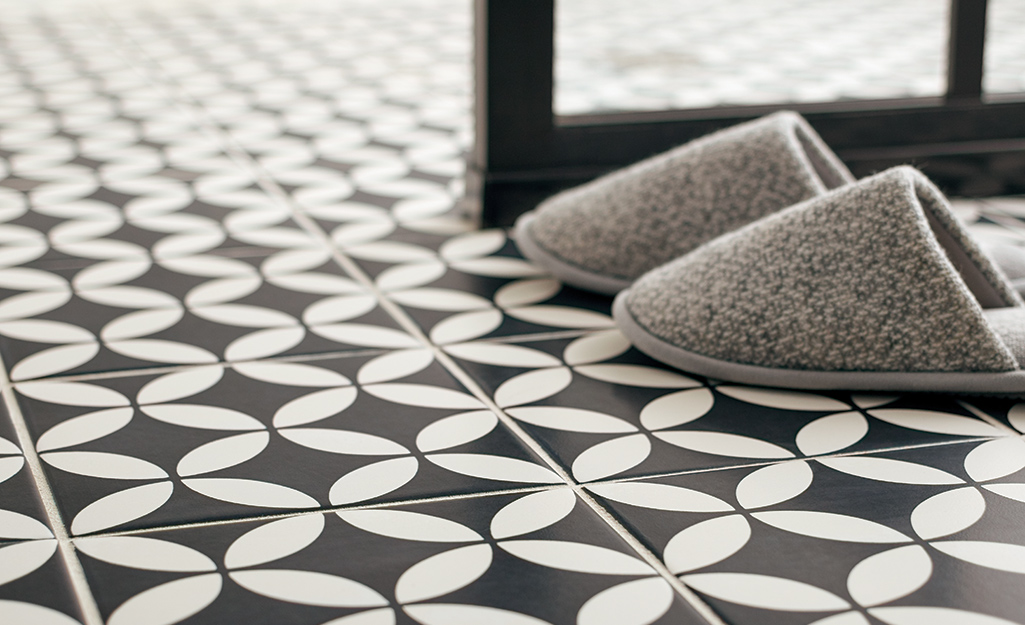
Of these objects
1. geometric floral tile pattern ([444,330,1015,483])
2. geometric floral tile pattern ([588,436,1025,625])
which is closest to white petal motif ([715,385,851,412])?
geometric floral tile pattern ([444,330,1015,483])

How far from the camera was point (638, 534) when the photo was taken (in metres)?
0.82

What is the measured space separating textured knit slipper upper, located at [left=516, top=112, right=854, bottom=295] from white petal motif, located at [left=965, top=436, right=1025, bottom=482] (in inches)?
13.5

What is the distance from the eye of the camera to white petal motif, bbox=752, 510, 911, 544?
2.67 ft

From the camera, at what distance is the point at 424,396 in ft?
3.46

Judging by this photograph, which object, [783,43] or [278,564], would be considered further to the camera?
[783,43]

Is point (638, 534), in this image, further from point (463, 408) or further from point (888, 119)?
point (888, 119)

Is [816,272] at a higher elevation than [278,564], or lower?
higher

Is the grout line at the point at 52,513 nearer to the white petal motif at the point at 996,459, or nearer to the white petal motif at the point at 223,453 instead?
the white petal motif at the point at 223,453

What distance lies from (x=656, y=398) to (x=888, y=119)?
33.2 inches

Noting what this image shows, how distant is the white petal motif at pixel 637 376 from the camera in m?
1.09

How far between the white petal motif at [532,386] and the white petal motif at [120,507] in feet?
0.99

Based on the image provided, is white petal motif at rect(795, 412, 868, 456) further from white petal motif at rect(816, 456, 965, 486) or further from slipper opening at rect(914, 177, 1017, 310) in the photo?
slipper opening at rect(914, 177, 1017, 310)

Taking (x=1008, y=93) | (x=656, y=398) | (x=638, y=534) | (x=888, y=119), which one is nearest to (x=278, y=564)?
(x=638, y=534)

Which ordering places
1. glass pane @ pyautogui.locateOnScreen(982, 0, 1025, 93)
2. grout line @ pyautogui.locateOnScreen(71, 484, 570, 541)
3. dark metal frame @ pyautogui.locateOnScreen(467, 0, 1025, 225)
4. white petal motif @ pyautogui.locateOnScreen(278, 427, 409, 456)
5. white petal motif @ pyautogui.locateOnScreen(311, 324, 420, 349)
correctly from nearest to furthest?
grout line @ pyautogui.locateOnScreen(71, 484, 570, 541) → white petal motif @ pyautogui.locateOnScreen(278, 427, 409, 456) → white petal motif @ pyautogui.locateOnScreen(311, 324, 420, 349) → dark metal frame @ pyautogui.locateOnScreen(467, 0, 1025, 225) → glass pane @ pyautogui.locateOnScreen(982, 0, 1025, 93)
